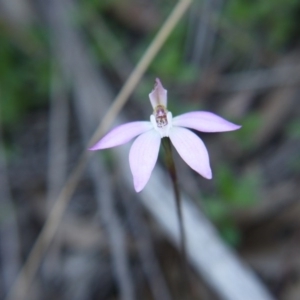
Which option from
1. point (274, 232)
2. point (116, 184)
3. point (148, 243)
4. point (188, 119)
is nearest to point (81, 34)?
point (116, 184)

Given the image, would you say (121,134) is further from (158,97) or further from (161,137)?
(158,97)

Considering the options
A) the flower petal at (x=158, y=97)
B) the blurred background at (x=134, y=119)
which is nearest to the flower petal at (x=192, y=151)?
the flower petal at (x=158, y=97)

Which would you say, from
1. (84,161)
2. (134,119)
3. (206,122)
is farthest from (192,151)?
(134,119)

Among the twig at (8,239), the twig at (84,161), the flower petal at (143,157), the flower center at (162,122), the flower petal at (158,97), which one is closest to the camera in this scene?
the flower petal at (143,157)

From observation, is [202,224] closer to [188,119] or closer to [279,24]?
[188,119]

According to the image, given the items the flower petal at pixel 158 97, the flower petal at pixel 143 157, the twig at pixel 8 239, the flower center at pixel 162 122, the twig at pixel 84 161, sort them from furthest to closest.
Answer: the twig at pixel 8 239, the twig at pixel 84 161, the flower petal at pixel 158 97, the flower center at pixel 162 122, the flower petal at pixel 143 157

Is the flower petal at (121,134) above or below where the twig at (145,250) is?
below

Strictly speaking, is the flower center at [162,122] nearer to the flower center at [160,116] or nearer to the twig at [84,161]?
the flower center at [160,116]
